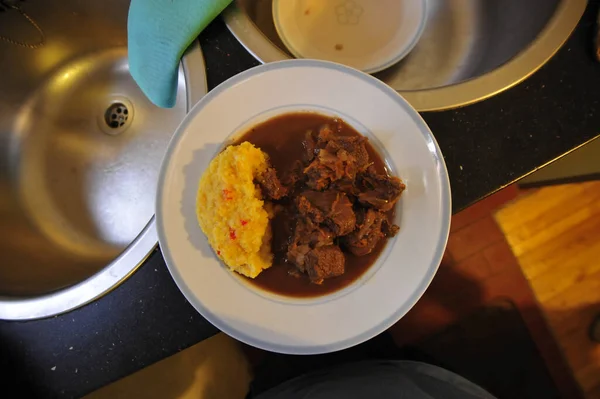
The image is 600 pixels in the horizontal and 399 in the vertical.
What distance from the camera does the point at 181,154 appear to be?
1099mm

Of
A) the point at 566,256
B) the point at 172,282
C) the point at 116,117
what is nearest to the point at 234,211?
the point at 172,282

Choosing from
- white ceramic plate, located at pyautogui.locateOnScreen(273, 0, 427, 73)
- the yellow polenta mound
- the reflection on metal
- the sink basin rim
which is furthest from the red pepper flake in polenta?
the reflection on metal

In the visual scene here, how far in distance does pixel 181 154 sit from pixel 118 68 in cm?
91

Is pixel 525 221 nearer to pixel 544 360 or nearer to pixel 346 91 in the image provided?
pixel 544 360

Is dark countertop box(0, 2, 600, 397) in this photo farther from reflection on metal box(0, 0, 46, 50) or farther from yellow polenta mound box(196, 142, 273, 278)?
reflection on metal box(0, 0, 46, 50)

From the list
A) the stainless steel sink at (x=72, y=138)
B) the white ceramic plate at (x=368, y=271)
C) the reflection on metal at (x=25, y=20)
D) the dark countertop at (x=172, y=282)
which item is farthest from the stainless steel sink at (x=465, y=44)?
the reflection on metal at (x=25, y=20)

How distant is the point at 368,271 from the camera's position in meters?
1.08

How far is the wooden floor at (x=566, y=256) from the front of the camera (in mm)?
2064

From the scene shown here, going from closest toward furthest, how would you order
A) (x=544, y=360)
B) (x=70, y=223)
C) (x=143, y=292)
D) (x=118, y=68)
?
1. (x=143, y=292)
2. (x=70, y=223)
3. (x=118, y=68)
4. (x=544, y=360)

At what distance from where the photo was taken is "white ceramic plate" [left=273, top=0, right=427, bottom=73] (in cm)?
156

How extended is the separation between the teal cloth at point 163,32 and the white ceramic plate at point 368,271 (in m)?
0.25

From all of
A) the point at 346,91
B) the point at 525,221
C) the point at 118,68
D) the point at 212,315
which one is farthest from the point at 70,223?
the point at 525,221

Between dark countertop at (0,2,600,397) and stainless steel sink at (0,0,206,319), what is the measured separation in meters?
0.26

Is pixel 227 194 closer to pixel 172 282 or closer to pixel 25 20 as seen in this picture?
pixel 172 282
